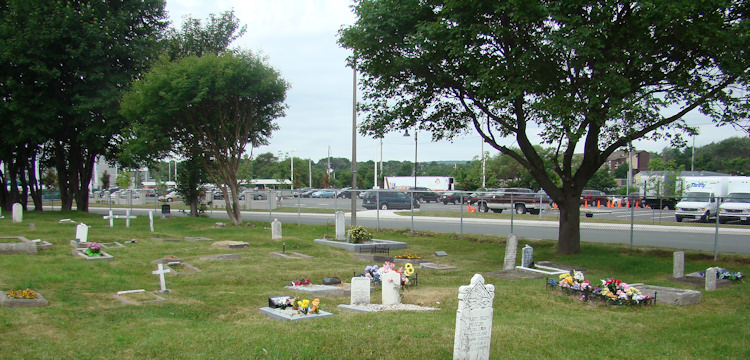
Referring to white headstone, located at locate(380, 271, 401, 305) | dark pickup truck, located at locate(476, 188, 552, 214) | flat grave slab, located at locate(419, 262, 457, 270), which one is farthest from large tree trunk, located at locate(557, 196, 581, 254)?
dark pickup truck, located at locate(476, 188, 552, 214)

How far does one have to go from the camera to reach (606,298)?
10391 millimetres

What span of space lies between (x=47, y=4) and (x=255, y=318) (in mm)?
27603

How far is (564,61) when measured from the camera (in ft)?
49.7

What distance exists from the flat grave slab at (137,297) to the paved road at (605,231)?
1465cm

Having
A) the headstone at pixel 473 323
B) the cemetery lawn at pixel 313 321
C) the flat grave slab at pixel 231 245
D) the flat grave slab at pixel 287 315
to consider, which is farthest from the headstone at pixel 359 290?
the flat grave slab at pixel 231 245

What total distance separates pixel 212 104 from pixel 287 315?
19.2m

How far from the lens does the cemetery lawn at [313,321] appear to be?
650 centimetres

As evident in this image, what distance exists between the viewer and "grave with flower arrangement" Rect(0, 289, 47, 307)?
8.38 meters

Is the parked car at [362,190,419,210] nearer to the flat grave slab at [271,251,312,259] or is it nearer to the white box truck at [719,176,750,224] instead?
the white box truck at [719,176,750,224]

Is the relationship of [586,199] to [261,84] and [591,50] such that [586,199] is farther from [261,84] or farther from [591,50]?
[591,50]

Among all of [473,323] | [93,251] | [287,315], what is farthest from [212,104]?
[473,323]

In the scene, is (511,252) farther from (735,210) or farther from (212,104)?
(735,210)

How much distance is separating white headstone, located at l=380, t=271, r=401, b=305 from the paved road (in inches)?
484

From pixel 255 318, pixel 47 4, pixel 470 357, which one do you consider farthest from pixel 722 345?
pixel 47 4
